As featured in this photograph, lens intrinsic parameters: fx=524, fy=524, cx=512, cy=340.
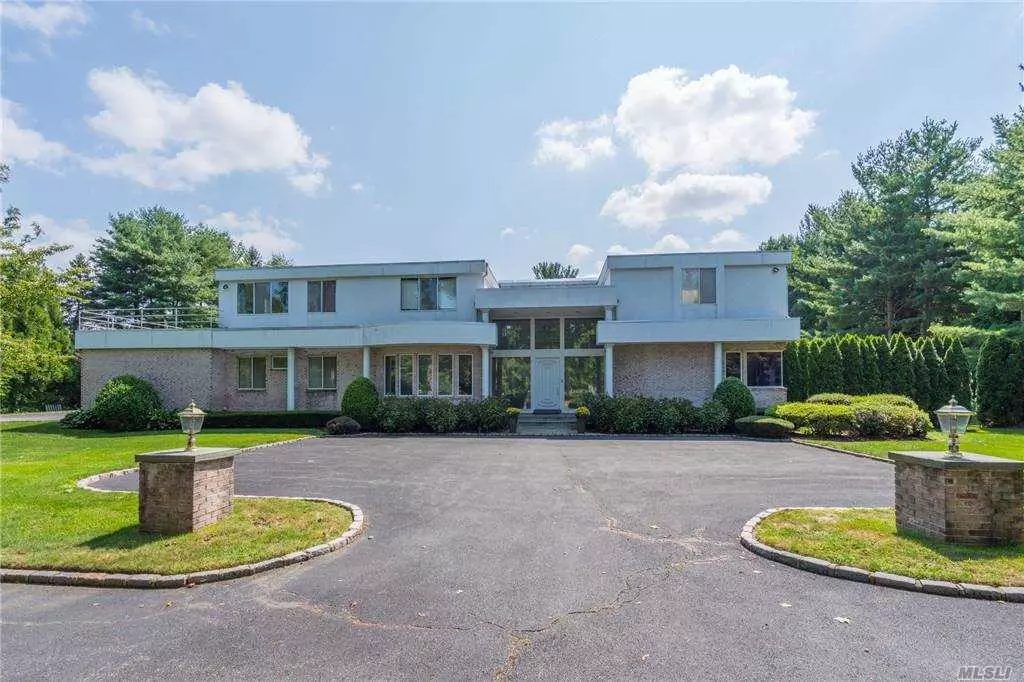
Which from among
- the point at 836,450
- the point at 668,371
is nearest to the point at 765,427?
the point at 836,450

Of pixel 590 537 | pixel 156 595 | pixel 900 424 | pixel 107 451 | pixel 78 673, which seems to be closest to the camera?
pixel 78 673

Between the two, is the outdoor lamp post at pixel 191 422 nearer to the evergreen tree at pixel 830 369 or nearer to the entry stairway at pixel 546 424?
the entry stairway at pixel 546 424

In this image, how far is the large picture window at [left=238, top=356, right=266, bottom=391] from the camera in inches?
878

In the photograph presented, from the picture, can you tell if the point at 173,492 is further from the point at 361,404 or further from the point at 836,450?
the point at 836,450

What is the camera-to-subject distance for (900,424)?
15656mm

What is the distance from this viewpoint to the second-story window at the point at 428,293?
21.9 metres

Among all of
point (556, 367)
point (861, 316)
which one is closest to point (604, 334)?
point (556, 367)

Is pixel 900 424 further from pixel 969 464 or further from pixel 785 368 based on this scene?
pixel 969 464

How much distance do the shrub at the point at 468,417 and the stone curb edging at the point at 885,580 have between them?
13142mm

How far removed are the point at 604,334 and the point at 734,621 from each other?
15965 mm

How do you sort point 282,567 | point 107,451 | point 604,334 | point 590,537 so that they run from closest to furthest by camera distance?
point 282,567
point 590,537
point 107,451
point 604,334

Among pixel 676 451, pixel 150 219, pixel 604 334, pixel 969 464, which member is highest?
pixel 150 219

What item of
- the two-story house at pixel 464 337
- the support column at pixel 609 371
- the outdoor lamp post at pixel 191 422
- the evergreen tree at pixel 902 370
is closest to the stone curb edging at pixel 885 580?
the outdoor lamp post at pixel 191 422

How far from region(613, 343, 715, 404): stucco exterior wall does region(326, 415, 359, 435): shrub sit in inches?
392
